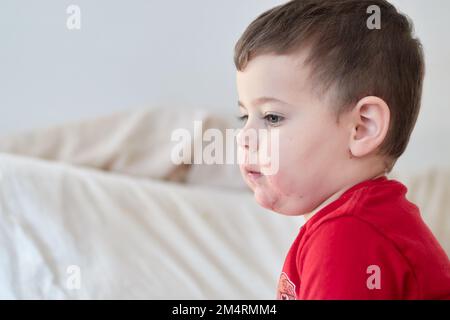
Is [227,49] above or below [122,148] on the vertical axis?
above

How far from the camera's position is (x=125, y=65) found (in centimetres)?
173

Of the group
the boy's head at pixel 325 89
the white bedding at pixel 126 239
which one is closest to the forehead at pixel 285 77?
the boy's head at pixel 325 89

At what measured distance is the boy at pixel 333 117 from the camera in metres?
0.63

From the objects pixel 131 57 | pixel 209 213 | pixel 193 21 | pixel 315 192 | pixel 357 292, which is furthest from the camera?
pixel 131 57

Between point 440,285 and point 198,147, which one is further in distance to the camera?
point 198,147

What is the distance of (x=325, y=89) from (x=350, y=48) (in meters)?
0.05

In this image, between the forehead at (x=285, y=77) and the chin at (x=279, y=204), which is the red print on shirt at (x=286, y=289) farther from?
the forehead at (x=285, y=77)

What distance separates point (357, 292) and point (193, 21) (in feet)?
2.94

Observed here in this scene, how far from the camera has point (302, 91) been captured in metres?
0.67

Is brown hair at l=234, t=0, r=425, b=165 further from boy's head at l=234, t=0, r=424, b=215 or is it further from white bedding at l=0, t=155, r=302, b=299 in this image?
white bedding at l=0, t=155, r=302, b=299

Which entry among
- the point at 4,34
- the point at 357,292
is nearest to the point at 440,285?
the point at 357,292

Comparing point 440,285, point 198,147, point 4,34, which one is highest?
point 4,34

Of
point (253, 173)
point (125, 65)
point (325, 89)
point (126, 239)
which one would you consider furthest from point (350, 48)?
point (125, 65)

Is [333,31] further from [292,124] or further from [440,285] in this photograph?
[440,285]
